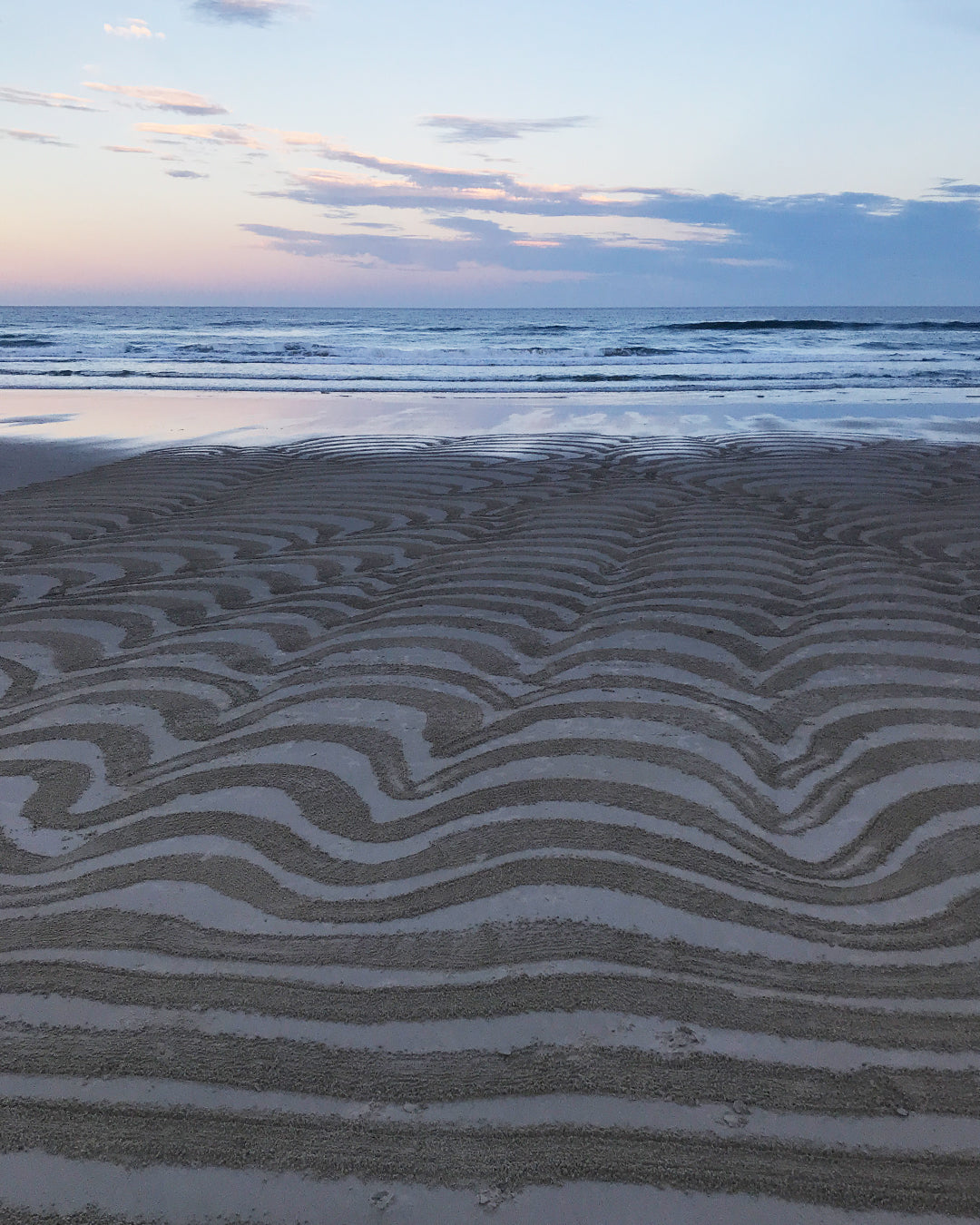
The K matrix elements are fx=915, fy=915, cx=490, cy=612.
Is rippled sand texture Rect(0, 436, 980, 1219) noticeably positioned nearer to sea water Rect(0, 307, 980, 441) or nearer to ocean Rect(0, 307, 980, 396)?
sea water Rect(0, 307, 980, 441)

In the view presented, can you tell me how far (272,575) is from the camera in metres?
7.08

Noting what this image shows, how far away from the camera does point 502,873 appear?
133 inches

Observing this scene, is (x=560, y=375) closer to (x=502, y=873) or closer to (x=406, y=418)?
(x=406, y=418)

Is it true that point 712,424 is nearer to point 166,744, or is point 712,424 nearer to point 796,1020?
point 166,744

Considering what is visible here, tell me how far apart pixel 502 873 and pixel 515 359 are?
28.4 m

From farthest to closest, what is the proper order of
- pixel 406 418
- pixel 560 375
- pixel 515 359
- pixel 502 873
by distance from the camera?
pixel 515 359 < pixel 560 375 < pixel 406 418 < pixel 502 873

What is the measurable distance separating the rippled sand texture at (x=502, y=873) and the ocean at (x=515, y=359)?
52.6 ft

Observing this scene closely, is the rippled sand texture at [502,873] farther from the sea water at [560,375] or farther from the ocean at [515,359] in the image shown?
A: the ocean at [515,359]

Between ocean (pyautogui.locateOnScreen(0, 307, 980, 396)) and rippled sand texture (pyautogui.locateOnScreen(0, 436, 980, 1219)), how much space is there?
16.0 m

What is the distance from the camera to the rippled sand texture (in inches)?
92.9

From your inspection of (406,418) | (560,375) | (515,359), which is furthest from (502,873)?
(515,359)

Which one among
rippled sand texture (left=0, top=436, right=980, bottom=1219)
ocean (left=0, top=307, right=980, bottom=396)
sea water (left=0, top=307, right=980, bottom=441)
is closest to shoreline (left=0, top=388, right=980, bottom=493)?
sea water (left=0, top=307, right=980, bottom=441)

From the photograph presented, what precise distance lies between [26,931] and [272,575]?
4210mm

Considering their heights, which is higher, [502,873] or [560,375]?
[560,375]
